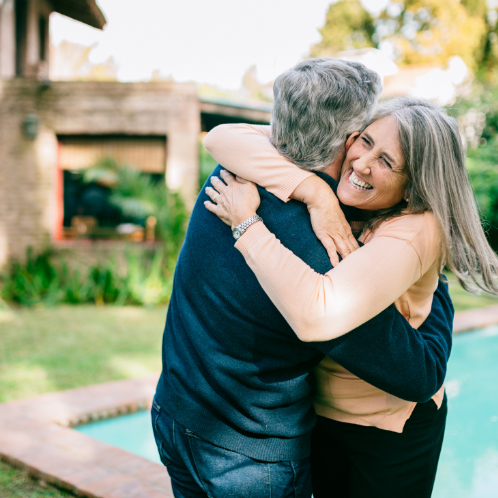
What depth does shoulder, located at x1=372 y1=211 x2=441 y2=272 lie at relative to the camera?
1354 millimetres

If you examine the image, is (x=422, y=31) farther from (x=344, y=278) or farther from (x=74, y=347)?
(x=344, y=278)

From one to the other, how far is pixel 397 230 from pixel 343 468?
882 mm

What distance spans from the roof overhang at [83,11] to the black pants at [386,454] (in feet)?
37.9

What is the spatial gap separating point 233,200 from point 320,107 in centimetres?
35

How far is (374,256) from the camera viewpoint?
1.30m

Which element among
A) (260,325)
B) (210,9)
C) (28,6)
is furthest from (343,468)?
(210,9)

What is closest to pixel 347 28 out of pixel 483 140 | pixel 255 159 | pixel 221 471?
pixel 483 140

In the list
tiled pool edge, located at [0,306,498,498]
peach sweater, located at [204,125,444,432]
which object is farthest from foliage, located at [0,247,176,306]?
peach sweater, located at [204,125,444,432]

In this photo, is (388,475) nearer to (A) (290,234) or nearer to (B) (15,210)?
(A) (290,234)

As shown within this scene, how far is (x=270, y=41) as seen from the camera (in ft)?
125

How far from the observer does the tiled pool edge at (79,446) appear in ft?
9.78

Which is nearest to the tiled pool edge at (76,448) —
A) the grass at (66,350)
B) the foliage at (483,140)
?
the grass at (66,350)

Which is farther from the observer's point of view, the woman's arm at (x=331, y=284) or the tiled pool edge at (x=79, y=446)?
the tiled pool edge at (x=79, y=446)

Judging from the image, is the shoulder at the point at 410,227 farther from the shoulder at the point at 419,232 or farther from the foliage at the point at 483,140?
the foliage at the point at 483,140
